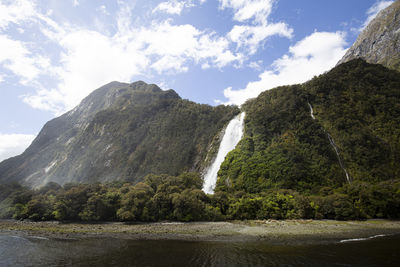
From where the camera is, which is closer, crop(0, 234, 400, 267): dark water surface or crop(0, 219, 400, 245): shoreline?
crop(0, 234, 400, 267): dark water surface

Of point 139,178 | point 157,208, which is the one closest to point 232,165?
point 157,208

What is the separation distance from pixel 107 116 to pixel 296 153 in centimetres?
11548

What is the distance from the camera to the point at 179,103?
128375 millimetres

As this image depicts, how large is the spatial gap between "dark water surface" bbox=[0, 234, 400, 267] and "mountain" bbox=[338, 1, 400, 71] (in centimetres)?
14260

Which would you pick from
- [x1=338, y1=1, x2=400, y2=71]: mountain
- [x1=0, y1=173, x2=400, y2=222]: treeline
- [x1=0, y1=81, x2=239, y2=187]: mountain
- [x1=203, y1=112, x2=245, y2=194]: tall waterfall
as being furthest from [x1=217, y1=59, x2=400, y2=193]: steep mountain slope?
[x1=338, y1=1, x2=400, y2=71]: mountain

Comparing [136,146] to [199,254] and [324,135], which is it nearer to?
[324,135]

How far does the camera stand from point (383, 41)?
526 ft

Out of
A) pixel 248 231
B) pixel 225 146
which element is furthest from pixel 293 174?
pixel 225 146

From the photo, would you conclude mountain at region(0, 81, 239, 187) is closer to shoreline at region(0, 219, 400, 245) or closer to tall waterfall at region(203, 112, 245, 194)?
tall waterfall at region(203, 112, 245, 194)


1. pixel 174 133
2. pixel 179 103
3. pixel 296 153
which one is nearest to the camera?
pixel 296 153

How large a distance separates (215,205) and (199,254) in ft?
75.7

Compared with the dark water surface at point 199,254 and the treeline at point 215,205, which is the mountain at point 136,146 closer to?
the treeline at point 215,205

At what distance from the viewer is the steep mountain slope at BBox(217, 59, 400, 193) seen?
172 feet

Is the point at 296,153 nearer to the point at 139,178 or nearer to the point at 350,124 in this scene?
the point at 350,124
